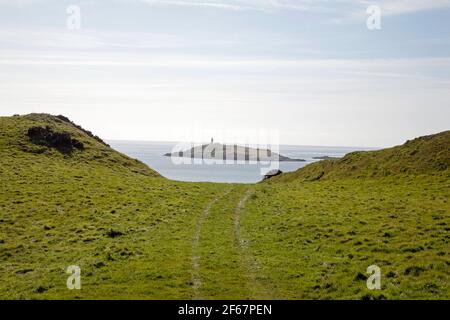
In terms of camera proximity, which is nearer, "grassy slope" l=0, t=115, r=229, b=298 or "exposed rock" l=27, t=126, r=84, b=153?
"grassy slope" l=0, t=115, r=229, b=298

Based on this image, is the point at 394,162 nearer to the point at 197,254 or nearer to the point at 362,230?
the point at 362,230

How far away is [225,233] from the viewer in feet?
111

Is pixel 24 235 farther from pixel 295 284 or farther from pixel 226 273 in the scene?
pixel 295 284

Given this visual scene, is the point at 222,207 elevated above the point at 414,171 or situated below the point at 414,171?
below

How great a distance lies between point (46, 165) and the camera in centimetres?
6556

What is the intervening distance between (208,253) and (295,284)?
7172 mm

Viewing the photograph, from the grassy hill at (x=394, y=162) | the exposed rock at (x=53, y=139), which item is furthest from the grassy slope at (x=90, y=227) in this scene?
the grassy hill at (x=394, y=162)

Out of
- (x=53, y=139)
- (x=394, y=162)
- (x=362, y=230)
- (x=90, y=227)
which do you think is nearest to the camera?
(x=362, y=230)

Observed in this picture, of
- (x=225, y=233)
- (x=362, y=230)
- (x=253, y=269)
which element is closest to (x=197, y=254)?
(x=253, y=269)

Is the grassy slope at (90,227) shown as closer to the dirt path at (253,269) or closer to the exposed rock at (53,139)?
the dirt path at (253,269)

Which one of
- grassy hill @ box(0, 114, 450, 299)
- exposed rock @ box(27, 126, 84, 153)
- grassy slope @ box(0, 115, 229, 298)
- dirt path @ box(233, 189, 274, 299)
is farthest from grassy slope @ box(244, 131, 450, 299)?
exposed rock @ box(27, 126, 84, 153)

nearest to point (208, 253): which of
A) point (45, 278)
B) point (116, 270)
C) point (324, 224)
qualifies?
point (116, 270)

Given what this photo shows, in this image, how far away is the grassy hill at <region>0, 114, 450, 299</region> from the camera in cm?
2194

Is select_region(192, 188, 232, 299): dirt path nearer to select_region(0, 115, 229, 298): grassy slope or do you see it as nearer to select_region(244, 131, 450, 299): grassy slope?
select_region(0, 115, 229, 298): grassy slope
